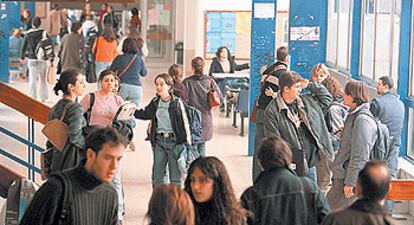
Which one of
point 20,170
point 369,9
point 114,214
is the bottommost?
point 20,170

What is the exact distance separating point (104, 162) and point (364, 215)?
4.79 ft

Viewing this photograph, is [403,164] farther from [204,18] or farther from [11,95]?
[204,18]

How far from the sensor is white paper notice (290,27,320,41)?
15.2 metres

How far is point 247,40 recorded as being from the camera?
78.2ft

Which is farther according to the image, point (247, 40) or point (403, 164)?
point (247, 40)

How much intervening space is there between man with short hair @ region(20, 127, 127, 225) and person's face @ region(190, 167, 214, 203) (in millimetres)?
459

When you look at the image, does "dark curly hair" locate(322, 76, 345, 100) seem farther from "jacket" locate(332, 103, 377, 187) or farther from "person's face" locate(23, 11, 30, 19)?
"person's face" locate(23, 11, 30, 19)

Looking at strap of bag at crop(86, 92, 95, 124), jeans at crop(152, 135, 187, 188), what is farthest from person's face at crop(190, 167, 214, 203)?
jeans at crop(152, 135, 187, 188)

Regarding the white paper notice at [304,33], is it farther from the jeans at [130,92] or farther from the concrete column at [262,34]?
the jeans at [130,92]

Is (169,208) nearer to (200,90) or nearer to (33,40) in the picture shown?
(200,90)

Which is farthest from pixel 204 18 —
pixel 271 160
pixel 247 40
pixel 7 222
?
pixel 271 160

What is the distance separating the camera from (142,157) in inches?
615

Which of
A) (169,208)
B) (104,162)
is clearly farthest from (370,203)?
(104,162)

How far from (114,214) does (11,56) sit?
76.9ft
